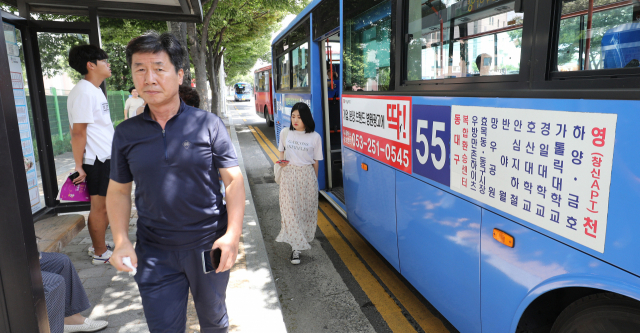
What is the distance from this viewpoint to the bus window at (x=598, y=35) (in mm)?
1620

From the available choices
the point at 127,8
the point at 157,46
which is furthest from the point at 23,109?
the point at 157,46

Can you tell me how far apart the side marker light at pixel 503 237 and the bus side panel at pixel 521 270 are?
2 cm

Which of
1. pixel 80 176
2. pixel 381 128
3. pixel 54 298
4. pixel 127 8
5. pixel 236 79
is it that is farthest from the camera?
pixel 236 79

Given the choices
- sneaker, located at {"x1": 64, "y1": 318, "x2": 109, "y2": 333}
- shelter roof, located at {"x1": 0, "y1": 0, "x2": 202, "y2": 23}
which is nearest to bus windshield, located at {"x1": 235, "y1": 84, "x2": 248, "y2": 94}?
shelter roof, located at {"x1": 0, "y1": 0, "x2": 202, "y2": 23}

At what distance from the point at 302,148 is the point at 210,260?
254 centimetres

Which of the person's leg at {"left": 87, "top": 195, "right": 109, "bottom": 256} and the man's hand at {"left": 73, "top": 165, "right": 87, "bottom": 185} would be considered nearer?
the man's hand at {"left": 73, "top": 165, "right": 87, "bottom": 185}

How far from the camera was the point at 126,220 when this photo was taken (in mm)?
1989

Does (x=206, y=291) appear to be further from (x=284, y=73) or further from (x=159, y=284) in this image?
(x=284, y=73)

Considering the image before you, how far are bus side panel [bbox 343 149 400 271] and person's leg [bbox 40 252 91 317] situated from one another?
2355 millimetres

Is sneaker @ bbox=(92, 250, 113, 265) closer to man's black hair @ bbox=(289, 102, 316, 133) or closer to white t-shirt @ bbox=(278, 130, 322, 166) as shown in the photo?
white t-shirt @ bbox=(278, 130, 322, 166)

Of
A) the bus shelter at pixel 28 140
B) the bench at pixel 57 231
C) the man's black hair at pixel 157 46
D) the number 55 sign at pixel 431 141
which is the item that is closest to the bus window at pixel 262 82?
the bus shelter at pixel 28 140

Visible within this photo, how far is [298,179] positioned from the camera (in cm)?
443

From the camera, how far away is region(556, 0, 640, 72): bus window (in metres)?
1.62

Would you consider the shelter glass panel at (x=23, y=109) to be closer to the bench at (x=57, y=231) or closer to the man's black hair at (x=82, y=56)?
the bench at (x=57, y=231)
